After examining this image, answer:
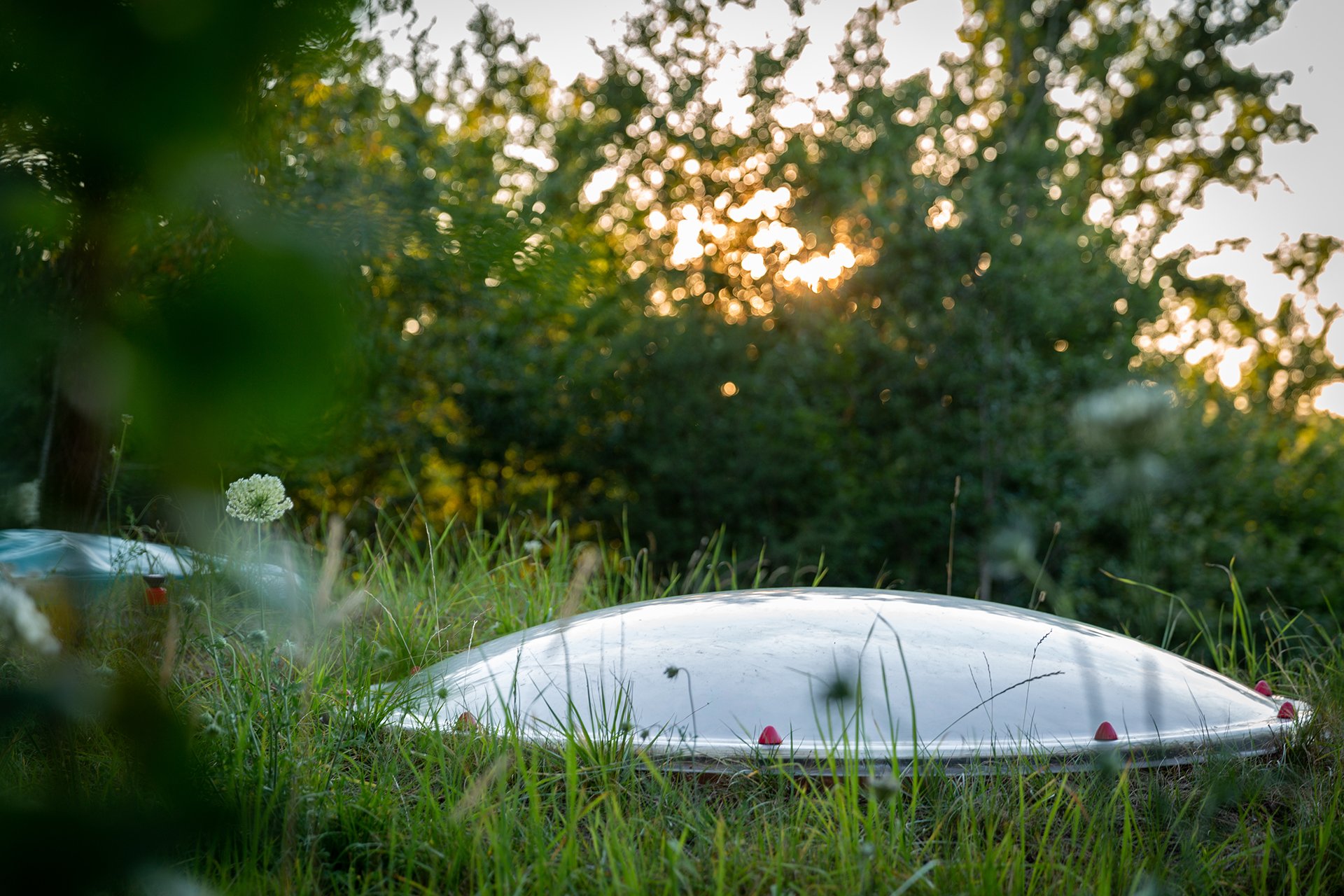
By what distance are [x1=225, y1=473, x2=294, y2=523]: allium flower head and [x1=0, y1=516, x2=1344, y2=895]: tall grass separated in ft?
0.68

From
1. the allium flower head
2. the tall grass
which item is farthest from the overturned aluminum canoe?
the allium flower head

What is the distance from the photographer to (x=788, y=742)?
211 cm

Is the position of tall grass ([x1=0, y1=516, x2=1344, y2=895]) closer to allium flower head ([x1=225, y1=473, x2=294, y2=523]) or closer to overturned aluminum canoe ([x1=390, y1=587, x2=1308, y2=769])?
overturned aluminum canoe ([x1=390, y1=587, x2=1308, y2=769])

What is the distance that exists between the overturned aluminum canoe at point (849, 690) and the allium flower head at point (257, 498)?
0.59 metres

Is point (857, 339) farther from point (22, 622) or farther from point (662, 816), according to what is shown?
point (22, 622)

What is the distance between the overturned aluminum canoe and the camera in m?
2.11

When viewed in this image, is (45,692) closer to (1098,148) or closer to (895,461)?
(895,461)

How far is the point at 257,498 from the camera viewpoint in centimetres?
188

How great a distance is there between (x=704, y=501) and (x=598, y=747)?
702 centimetres

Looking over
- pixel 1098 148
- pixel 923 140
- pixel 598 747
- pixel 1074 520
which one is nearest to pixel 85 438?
pixel 598 747

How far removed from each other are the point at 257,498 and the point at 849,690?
1126 mm

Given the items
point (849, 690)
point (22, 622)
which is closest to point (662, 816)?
point (849, 690)

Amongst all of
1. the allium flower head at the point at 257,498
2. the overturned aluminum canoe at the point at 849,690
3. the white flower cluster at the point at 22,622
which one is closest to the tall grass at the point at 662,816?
the overturned aluminum canoe at the point at 849,690

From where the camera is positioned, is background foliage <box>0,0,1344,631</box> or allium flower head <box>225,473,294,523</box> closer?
allium flower head <box>225,473,294,523</box>
